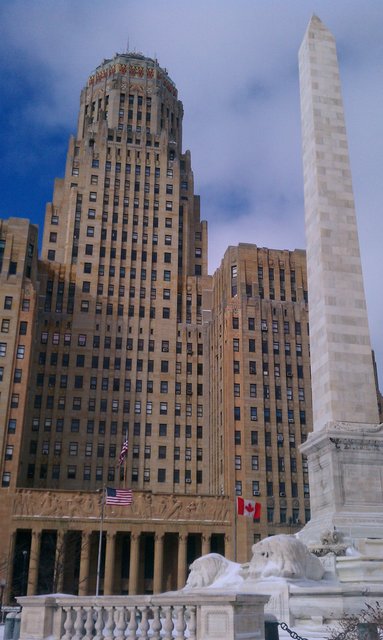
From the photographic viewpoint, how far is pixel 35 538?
79.9 metres

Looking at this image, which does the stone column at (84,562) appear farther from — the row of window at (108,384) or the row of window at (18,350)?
the row of window at (18,350)

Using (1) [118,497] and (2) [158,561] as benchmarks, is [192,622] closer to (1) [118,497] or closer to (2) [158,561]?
(1) [118,497]

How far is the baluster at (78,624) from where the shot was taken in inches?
607

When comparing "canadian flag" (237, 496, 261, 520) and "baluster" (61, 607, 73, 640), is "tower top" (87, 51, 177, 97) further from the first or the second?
"baluster" (61, 607, 73, 640)

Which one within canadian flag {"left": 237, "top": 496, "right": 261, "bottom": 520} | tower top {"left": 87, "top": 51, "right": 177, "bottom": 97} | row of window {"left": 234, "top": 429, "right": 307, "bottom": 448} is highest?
tower top {"left": 87, "top": 51, "right": 177, "bottom": 97}

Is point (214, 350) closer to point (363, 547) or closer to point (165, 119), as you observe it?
point (165, 119)

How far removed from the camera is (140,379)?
4011 inches

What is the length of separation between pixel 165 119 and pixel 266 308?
163 feet

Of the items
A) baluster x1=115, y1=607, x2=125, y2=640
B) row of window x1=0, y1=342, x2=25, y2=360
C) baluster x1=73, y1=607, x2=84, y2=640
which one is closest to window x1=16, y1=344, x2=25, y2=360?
row of window x1=0, y1=342, x2=25, y2=360

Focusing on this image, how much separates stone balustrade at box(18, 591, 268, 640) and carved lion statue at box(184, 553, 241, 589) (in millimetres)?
9573

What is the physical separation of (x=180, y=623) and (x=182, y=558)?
7147 cm

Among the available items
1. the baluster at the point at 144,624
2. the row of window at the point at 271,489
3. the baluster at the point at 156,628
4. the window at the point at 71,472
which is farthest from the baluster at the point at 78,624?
the window at the point at 71,472

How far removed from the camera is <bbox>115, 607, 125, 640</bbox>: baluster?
1485 centimetres

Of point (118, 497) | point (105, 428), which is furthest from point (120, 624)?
point (105, 428)
